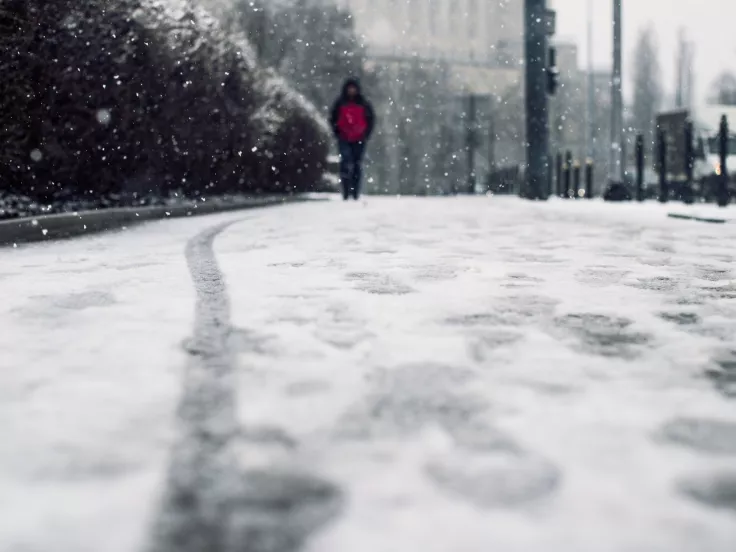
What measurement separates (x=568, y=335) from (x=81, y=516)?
2.44 meters

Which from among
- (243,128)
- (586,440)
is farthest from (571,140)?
(586,440)

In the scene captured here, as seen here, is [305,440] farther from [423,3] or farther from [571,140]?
[423,3]

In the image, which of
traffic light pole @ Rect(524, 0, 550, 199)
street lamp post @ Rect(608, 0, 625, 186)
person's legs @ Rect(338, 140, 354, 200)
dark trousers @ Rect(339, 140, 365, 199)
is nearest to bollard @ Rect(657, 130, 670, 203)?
street lamp post @ Rect(608, 0, 625, 186)

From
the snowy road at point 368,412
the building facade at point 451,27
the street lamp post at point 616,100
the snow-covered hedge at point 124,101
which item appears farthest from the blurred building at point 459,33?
the snowy road at point 368,412

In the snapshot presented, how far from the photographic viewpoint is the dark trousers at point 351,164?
624 inches

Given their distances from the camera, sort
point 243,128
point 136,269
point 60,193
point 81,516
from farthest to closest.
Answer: point 243,128, point 60,193, point 136,269, point 81,516

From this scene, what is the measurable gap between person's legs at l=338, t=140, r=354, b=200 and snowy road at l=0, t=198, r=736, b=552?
9.91 metres

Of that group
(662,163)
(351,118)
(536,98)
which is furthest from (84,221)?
(536,98)

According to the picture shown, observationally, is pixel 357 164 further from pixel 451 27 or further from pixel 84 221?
pixel 451 27

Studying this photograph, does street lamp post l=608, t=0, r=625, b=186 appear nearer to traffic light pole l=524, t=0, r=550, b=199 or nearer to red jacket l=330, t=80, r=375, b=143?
traffic light pole l=524, t=0, r=550, b=199

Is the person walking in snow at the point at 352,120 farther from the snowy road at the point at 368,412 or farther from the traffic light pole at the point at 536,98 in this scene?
the snowy road at the point at 368,412

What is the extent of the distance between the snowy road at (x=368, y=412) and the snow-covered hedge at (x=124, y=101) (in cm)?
380

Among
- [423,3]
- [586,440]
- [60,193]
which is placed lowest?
[586,440]

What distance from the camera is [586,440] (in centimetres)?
254
